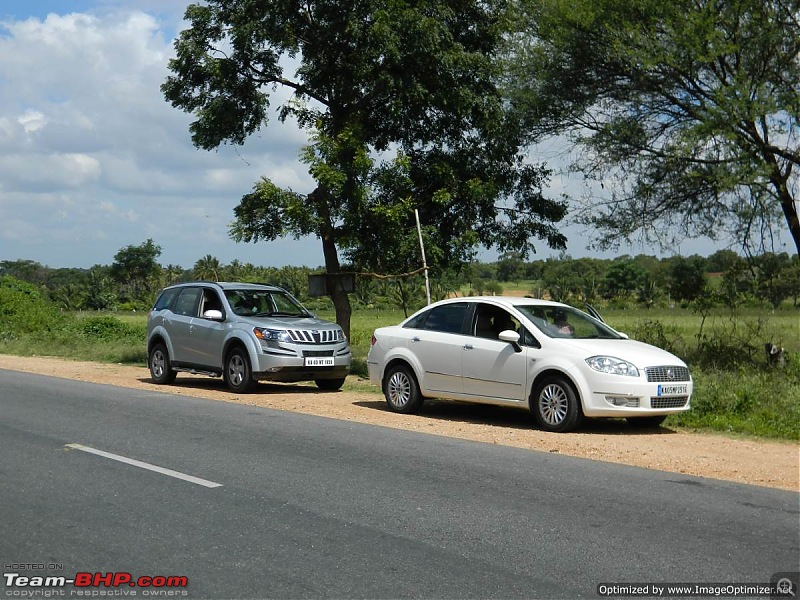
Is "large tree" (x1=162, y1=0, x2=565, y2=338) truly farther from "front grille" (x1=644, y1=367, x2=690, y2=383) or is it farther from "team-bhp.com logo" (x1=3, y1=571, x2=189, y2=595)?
"team-bhp.com logo" (x1=3, y1=571, x2=189, y2=595)

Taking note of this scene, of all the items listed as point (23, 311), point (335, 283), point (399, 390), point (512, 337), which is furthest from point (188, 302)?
point (23, 311)

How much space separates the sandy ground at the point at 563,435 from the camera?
8992mm

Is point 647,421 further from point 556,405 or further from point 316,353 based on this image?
point 316,353

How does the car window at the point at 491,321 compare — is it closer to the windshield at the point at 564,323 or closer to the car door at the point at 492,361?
the car door at the point at 492,361

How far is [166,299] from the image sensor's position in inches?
691

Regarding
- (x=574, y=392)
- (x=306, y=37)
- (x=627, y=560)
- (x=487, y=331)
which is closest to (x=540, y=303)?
(x=487, y=331)

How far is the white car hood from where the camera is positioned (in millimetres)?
10883

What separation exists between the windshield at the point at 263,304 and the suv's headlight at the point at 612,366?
7.02 meters

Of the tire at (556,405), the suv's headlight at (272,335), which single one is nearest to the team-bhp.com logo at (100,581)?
the tire at (556,405)

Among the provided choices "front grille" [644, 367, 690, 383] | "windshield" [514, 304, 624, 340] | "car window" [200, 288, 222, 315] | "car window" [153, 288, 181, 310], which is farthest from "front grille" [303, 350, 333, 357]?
"front grille" [644, 367, 690, 383]

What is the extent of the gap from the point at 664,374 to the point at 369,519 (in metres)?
5.45

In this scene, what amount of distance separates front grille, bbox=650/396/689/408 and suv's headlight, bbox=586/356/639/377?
0.40m

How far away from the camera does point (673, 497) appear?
749 cm

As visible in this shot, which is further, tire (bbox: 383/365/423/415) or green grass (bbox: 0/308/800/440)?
tire (bbox: 383/365/423/415)
